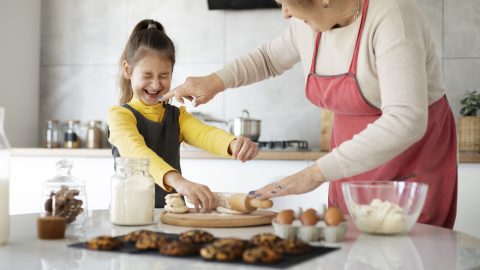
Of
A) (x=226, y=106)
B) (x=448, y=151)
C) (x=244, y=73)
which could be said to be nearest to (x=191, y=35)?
(x=226, y=106)

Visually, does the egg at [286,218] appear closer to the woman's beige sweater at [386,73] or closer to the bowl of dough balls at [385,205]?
the bowl of dough balls at [385,205]

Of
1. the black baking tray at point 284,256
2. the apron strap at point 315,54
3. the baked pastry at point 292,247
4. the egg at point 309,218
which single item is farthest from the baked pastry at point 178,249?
the apron strap at point 315,54

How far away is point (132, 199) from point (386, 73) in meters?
0.61

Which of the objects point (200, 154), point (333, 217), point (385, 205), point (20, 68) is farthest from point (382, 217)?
point (20, 68)

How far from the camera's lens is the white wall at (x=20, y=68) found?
3.78m

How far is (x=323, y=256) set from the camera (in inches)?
42.8

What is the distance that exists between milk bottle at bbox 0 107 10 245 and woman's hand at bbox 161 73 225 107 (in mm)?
673

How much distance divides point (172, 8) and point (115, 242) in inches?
114

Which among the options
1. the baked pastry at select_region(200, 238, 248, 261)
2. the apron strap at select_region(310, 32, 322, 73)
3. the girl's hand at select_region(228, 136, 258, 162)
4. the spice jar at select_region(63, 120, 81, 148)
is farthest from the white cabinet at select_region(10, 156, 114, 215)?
the baked pastry at select_region(200, 238, 248, 261)

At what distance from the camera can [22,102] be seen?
3.96 meters

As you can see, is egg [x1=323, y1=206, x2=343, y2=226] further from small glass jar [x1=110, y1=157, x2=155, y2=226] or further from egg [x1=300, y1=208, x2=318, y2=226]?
small glass jar [x1=110, y1=157, x2=155, y2=226]

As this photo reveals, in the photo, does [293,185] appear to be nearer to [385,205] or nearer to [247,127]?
[385,205]

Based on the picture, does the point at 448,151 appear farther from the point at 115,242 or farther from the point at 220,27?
the point at 220,27

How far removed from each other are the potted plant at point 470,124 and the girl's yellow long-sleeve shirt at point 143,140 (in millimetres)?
1620
